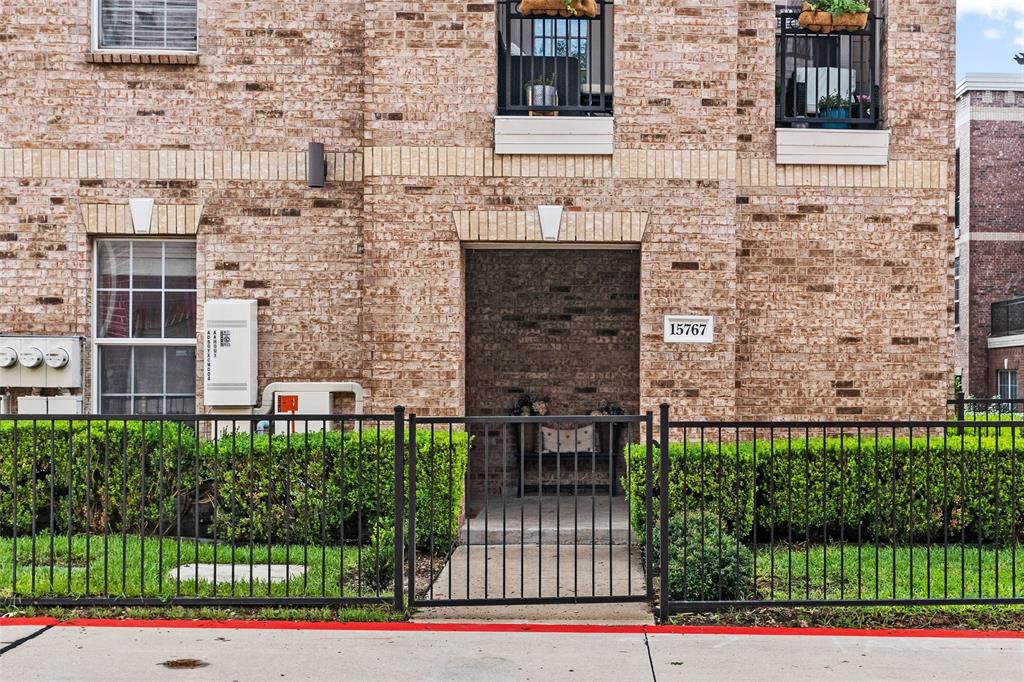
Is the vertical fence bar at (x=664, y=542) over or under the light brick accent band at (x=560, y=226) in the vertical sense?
under

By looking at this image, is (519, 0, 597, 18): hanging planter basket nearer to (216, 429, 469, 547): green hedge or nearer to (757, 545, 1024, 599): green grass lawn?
(216, 429, 469, 547): green hedge

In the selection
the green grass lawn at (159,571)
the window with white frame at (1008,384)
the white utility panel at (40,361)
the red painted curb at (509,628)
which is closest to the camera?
the red painted curb at (509,628)

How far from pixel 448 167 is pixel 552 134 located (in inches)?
41.1

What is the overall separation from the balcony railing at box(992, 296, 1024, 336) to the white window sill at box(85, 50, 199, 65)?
26823mm

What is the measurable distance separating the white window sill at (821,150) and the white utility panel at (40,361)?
283 inches

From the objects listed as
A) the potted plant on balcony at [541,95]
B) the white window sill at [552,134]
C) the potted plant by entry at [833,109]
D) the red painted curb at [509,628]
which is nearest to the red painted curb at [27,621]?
the red painted curb at [509,628]

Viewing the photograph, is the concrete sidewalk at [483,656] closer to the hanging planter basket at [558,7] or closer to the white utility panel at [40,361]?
the white utility panel at [40,361]

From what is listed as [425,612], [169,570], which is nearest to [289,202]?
[169,570]

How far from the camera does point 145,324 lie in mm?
10531

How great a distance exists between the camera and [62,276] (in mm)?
10211

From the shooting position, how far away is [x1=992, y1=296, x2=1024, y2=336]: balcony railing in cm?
3031

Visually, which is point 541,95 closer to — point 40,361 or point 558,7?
point 558,7

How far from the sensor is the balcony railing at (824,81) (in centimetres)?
1051

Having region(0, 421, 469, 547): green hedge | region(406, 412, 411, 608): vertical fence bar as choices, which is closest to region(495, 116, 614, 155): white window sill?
region(0, 421, 469, 547): green hedge
